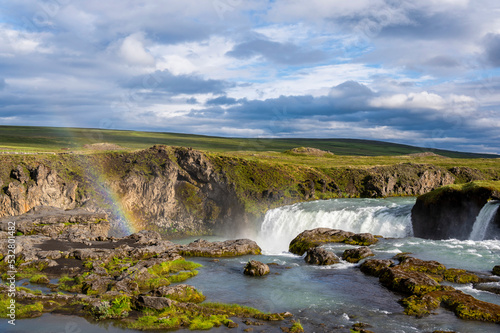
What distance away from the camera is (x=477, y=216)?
51625mm

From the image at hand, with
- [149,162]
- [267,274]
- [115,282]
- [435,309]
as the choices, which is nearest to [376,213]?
[267,274]

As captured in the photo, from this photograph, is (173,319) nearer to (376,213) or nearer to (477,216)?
(477,216)

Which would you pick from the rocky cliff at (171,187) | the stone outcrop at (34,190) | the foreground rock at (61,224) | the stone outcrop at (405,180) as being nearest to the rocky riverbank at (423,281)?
the foreground rock at (61,224)

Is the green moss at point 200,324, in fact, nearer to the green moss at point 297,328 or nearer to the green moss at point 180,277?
the green moss at point 297,328

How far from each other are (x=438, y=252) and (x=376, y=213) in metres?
25.5

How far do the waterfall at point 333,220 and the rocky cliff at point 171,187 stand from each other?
23.7 ft

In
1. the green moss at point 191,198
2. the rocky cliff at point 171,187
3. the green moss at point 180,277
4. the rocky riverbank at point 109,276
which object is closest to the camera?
the rocky riverbank at point 109,276

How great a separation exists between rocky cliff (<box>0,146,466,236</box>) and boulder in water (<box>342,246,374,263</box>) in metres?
43.8

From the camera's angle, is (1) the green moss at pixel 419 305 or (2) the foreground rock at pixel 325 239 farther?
(2) the foreground rock at pixel 325 239

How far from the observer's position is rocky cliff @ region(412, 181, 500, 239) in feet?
173

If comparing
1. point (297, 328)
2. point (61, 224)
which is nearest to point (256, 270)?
point (297, 328)

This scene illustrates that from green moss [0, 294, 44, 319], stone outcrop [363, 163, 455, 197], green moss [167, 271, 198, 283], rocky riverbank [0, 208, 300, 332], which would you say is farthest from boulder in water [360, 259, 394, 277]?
stone outcrop [363, 163, 455, 197]

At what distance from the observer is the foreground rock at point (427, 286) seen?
27.2 metres

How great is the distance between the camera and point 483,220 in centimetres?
4978
